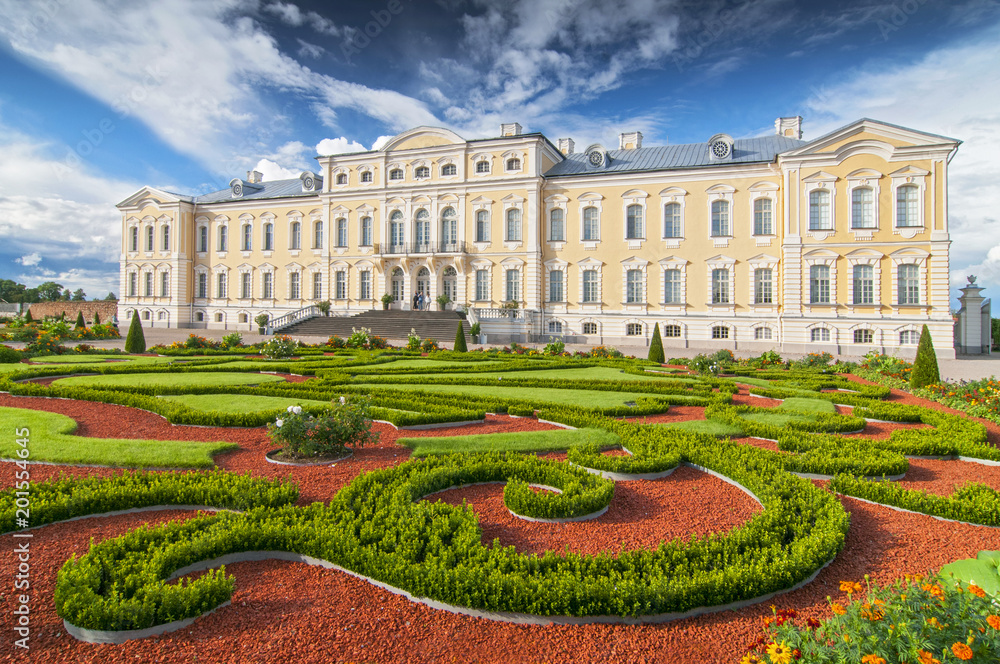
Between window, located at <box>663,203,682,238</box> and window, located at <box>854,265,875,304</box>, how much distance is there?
8.10m

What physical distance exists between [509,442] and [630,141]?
29.6 m

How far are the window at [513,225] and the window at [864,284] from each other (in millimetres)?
16368

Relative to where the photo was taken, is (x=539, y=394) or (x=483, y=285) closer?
(x=539, y=394)

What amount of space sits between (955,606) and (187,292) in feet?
143

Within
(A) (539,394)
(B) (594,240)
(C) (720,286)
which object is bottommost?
(A) (539,394)

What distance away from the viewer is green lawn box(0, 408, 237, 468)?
5.85 meters

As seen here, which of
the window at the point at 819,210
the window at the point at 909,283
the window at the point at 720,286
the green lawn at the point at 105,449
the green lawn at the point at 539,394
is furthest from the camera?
the window at the point at 720,286

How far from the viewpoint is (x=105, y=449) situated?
6.25m

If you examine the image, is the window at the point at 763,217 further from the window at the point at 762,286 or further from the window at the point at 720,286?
the window at the point at 720,286

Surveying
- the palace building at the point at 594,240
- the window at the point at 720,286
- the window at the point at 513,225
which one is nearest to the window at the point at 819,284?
the palace building at the point at 594,240

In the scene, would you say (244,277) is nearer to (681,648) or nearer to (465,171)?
(465,171)

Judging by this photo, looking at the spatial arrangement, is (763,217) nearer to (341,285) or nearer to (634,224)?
(634,224)

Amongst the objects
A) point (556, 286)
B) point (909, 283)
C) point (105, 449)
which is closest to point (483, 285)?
point (556, 286)

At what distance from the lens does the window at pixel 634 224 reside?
1155 inches
